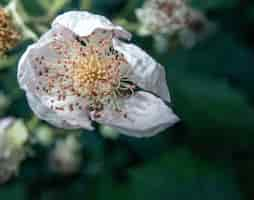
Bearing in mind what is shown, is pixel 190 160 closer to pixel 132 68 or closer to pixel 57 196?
pixel 57 196

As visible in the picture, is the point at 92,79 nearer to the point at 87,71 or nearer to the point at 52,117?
the point at 87,71

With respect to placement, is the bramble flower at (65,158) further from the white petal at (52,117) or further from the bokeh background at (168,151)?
the white petal at (52,117)

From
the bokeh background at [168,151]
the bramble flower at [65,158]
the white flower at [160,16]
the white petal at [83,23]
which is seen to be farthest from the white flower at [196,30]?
the white petal at [83,23]

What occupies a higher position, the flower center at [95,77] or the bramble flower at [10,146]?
the flower center at [95,77]

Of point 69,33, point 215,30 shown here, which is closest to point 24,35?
point 69,33

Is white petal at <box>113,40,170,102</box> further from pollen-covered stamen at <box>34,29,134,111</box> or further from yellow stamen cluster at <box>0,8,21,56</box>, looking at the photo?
yellow stamen cluster at <box>0,8,21,56</box>

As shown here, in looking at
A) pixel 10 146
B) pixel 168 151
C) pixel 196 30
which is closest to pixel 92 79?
pixel 10 146

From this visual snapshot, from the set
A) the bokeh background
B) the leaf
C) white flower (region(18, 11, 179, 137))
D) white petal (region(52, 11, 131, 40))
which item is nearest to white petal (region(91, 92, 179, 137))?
white flower (region(18, 11, 179, 137))
